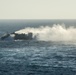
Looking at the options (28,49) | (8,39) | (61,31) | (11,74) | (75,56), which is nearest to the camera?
(11,74)

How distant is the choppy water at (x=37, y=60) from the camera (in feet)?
309

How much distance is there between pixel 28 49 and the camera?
138250 millimetres

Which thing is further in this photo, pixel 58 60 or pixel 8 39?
pixel 8 39

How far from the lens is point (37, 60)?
11075cm

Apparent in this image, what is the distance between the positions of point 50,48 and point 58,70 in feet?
149

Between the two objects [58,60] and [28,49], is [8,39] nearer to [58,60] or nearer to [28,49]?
[28,49]

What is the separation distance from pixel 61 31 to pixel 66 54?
77.4m

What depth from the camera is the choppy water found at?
9406 centimetres

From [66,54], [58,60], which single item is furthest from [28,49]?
[58,60]

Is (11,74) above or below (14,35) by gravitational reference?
below

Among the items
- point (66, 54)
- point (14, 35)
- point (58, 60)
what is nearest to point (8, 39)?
point (14, 35)

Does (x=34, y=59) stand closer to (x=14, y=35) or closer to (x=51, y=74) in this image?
(x=51, y=74)

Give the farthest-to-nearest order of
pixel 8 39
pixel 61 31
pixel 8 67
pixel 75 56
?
pixel 61 31 → pixel 8 39 → pixel 75 56 → pixel 8 67

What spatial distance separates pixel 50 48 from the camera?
140250 millimetres
